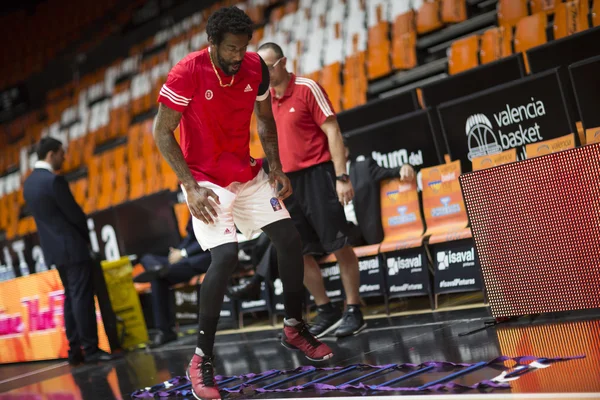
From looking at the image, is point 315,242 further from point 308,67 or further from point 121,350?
point 308,67

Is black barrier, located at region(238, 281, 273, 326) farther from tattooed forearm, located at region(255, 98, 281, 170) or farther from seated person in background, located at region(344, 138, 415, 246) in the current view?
tattooed forearm, located at region(255, 98, 281, 170)

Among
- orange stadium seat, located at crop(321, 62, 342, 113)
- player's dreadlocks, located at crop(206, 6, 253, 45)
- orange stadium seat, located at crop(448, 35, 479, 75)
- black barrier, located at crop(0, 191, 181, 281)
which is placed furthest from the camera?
orange stadium seat, located at crop(321, 62, 342, 113)

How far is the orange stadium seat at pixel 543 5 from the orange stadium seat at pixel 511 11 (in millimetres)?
77

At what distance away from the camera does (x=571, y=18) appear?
25.3 ft

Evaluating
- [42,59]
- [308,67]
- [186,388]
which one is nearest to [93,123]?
[42,59]

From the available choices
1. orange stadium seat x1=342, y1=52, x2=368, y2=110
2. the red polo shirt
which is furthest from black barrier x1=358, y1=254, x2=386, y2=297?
orange stadium seat x1=342, y1=52, x2=368, y2=110

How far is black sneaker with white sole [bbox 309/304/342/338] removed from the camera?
5230 mm

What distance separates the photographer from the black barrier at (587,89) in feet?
16.0

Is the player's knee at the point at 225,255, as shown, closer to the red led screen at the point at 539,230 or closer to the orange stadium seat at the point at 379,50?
the red led screen at the point at 539,230

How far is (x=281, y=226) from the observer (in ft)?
12.9

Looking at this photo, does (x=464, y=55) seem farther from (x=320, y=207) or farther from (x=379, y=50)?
(x=320, y=207)

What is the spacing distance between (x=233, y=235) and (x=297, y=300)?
0.58 meters

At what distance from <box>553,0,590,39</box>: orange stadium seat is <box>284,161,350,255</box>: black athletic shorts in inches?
152

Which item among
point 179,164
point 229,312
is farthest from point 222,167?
point 229,312
